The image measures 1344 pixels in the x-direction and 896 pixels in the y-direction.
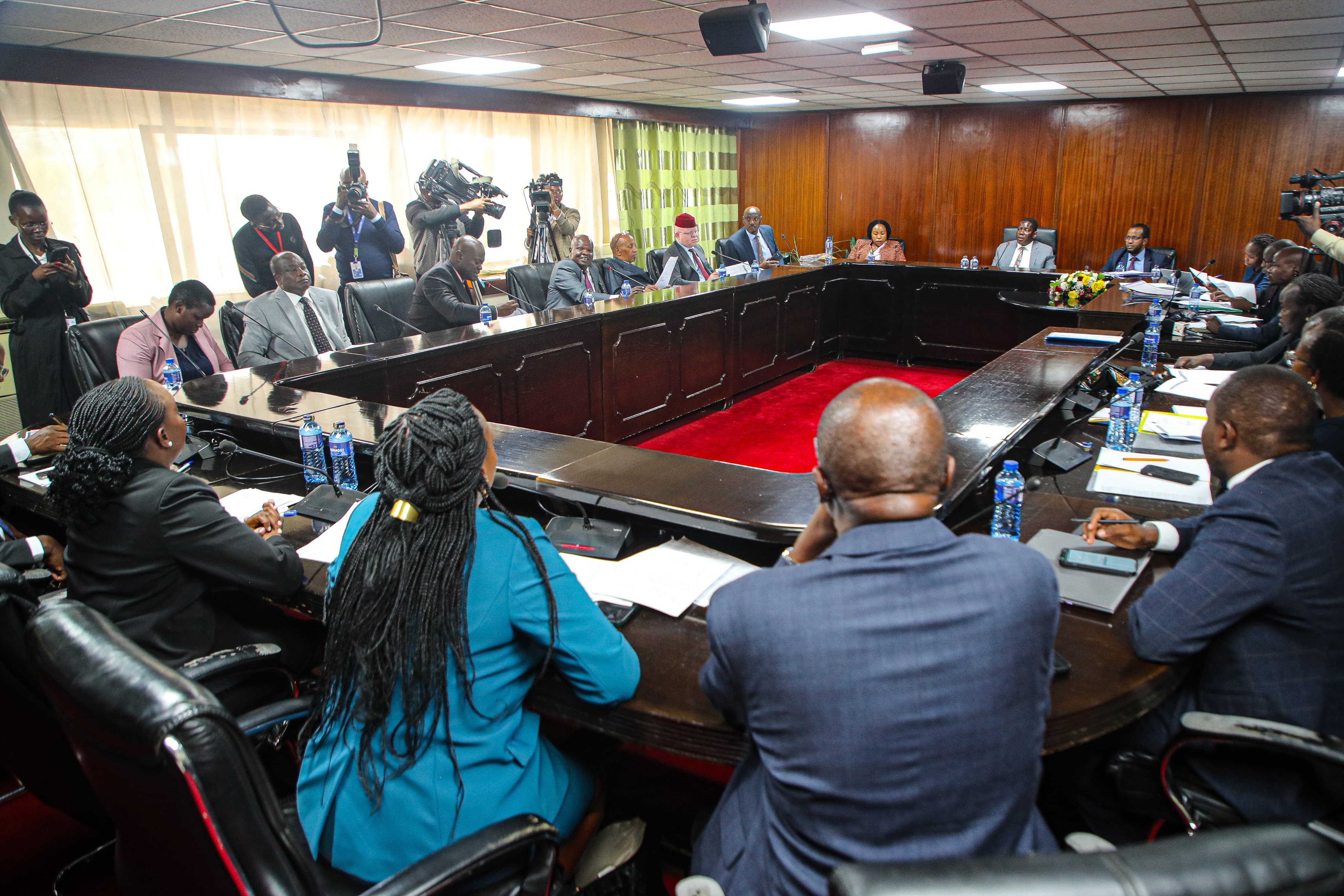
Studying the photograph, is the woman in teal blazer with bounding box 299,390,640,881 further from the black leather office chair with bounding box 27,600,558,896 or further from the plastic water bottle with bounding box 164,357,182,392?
the plastic water bottle with bounding box 164,357,182,392

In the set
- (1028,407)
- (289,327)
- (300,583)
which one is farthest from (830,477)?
(289,327)

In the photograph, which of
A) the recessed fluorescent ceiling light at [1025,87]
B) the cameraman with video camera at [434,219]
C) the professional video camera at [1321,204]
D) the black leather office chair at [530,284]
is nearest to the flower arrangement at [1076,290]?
the professional video camera at [1321,204]

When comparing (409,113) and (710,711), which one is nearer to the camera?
(710,711)

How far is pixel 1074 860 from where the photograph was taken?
73 cm

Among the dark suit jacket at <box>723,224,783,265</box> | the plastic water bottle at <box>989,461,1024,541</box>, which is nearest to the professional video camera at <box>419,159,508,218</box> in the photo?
the dark suit jacket at <box>723,224,783,265</box>

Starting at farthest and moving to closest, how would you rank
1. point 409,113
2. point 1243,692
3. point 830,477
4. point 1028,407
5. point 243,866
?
point 409,113
point 1028,407
point 1243,692
point 830,477
point 243,866

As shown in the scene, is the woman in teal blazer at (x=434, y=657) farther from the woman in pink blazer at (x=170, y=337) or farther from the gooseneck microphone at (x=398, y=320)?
the gooseneck microphone at (x=398, y=320)

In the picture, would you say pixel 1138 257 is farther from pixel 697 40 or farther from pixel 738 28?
pixel 738 28

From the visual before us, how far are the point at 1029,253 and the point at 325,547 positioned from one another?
23.2 ft

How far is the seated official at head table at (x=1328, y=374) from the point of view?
2.07m

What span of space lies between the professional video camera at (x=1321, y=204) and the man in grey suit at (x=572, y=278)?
13.8 feet

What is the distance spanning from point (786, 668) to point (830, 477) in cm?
26

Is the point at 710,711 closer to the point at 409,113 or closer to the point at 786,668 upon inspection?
the point at 786,668

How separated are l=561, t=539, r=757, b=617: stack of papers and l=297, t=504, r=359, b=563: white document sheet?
1.83 feet
